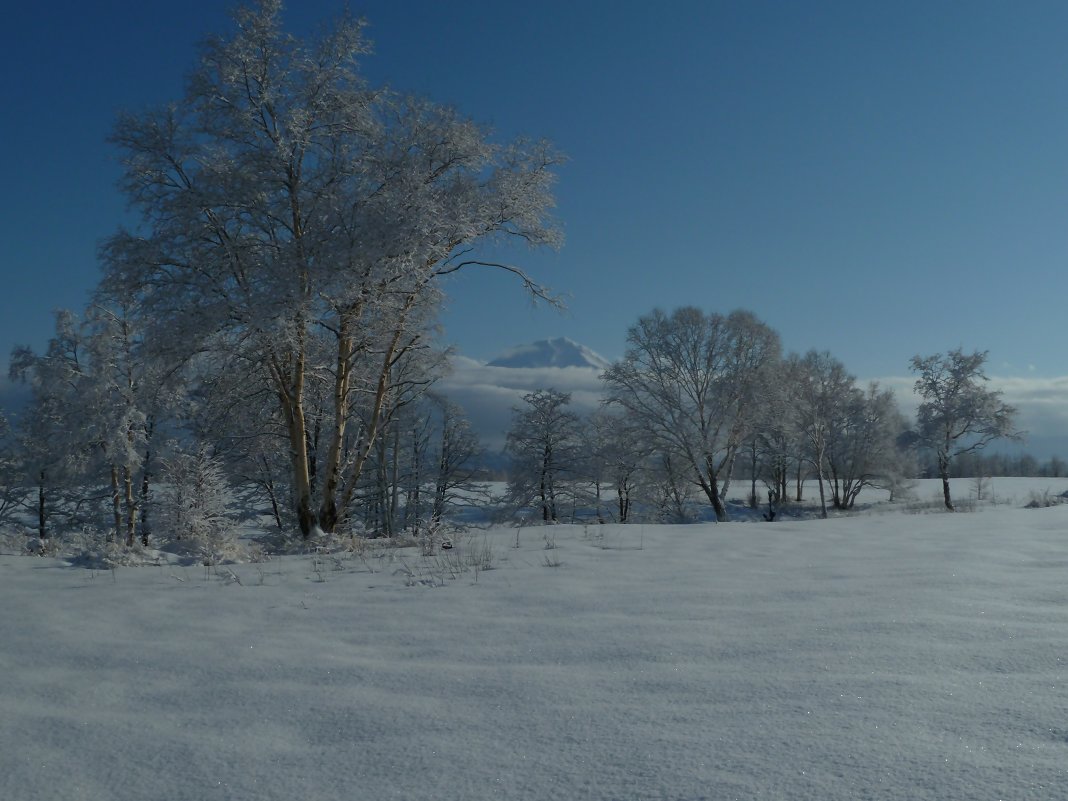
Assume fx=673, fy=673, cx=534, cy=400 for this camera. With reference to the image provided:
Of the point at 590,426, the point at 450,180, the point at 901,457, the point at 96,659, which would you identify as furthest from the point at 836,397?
the point at 96,659

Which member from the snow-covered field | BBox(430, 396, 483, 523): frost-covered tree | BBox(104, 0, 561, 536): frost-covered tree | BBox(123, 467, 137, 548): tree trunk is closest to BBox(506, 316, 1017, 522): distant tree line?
BBox(430, 396, 483, 523): frost-covered tree

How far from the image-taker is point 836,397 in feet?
123

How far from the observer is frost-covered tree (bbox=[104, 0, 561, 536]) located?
28.2 ft

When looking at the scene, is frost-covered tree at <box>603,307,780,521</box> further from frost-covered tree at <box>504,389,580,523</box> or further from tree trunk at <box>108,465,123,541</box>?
tree trunk at <box>108,465,123,541</box>

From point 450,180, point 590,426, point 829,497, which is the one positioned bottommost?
point 829,497

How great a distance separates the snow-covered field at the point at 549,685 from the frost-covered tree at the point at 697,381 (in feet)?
69.6

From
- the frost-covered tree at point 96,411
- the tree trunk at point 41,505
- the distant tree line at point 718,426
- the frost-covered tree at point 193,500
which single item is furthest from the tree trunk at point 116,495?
the distant tree line at point 718,426

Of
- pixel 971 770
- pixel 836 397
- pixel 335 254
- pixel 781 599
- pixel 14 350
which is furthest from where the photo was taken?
pixel 836 397

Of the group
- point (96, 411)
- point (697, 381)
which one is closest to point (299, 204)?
point (96, 411)

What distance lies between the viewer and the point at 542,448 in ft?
106

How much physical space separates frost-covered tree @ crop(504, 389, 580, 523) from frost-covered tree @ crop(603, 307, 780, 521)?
5.30 meters

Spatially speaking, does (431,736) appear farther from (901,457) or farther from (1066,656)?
(901,457)

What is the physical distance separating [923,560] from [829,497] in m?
42.6

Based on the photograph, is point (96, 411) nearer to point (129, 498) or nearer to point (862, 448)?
point (129, 498)
